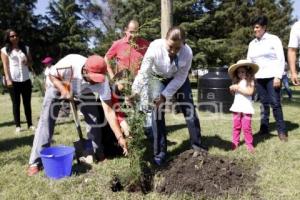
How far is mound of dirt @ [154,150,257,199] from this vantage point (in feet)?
14.0

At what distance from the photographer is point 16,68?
301 inches

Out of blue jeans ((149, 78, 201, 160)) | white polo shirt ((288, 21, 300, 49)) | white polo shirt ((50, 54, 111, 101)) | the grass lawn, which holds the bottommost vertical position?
the grass lawn

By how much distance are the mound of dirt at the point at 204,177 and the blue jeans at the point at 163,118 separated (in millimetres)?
341

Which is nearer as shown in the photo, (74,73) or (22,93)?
(74,73)

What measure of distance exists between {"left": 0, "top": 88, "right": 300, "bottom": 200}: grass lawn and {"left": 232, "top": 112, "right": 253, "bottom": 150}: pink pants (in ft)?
0.44

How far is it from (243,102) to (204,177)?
78.4 inches

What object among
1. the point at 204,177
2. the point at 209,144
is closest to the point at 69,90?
the point at 204,177

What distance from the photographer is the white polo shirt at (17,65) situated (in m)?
7.66

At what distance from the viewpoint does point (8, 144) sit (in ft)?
22.5

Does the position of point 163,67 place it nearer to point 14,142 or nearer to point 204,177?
point 204,177

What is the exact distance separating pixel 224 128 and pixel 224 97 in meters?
1.99

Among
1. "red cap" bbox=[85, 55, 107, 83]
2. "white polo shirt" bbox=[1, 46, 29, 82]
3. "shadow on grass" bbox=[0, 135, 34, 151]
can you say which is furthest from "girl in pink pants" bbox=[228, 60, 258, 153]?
"white polo shirt" bbox=[1, 46, 29, 82]

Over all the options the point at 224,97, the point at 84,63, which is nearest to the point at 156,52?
the point at 84,63

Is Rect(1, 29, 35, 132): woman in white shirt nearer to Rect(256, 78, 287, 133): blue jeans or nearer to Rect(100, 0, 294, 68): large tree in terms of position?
Rect(256, 78, 287, 133): blue jeans
